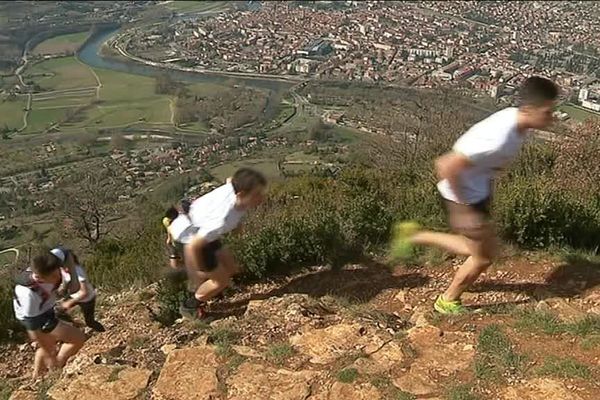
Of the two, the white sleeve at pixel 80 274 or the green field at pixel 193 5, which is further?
the green field at pixel 193 5

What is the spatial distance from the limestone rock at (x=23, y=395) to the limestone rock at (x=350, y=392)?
73.6 inches

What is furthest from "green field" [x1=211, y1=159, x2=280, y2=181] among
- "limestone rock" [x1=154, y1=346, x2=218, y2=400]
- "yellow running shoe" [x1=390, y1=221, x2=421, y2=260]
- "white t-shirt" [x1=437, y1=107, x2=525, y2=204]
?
"white t-shirt" [x1=437, y1=107, x2=525, y2=204]

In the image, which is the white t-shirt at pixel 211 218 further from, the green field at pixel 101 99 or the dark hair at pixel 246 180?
the green field at pixel 101 99

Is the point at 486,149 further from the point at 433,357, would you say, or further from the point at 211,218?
the point at 211,218

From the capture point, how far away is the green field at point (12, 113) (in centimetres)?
3710

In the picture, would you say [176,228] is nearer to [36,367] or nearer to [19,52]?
[36,367]

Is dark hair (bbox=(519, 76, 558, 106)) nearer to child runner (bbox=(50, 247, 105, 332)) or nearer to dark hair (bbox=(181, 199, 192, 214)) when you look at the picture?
dark hair (bbox=(181, 199, 192, 214))

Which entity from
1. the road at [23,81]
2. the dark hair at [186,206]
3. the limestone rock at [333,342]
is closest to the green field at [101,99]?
the road at [23,81]

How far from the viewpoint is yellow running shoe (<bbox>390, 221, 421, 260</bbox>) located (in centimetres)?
505

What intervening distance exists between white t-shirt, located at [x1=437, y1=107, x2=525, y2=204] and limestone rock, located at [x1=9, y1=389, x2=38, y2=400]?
118 inches

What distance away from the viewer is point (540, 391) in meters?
3.33

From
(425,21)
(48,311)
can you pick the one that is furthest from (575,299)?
(425,21)

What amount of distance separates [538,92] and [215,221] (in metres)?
2.26

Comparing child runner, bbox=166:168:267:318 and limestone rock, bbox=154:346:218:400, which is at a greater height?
child runner, bbox=166:168:267:318
